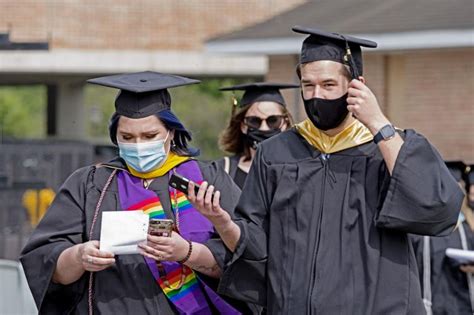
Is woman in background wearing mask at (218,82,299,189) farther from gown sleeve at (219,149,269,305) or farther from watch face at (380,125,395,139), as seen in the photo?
watch face at (380,125,395,139)

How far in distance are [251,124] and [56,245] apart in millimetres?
3230

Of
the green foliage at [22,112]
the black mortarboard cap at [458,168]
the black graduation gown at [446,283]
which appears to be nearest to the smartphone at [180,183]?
the black graduation gown at [446,283]

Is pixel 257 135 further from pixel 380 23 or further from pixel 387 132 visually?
pixel 380 23

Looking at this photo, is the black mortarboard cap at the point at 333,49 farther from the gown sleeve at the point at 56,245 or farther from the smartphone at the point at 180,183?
the gown sleeve at the point at 56,245

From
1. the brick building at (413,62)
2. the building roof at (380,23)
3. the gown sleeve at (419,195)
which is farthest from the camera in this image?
the brick building at (413,62)

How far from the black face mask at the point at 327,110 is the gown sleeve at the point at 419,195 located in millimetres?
299

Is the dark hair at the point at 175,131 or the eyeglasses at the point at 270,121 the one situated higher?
the dark hair at the point at 175,131

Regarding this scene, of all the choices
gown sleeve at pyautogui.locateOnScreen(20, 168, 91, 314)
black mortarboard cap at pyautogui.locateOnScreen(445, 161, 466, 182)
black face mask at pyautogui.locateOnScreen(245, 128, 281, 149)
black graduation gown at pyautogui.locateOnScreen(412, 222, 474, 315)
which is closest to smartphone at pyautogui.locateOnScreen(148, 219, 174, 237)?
gown sleeve at pyautogui.locateOnScreen(20, 168, 91, 314)

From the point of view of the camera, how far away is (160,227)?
4.83 m

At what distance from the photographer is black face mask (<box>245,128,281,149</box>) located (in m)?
8.10

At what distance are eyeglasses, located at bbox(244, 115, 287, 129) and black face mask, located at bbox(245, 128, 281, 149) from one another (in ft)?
0.16

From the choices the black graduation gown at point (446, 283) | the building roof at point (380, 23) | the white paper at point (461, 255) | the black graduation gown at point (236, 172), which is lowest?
the black graduation gown at point (446, 283)

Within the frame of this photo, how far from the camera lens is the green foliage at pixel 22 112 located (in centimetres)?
4444

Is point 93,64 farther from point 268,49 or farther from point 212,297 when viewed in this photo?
point 212,297
